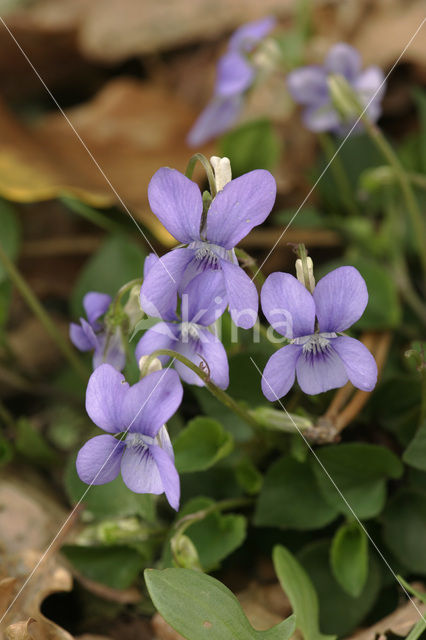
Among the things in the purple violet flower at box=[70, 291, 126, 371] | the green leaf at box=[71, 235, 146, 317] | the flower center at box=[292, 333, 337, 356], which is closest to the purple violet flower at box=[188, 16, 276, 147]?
the green leaf at box=[71, 235, 146, 317]

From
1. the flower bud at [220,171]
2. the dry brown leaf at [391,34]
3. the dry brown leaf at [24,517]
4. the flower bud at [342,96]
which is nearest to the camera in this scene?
the flower bud at [220,171]

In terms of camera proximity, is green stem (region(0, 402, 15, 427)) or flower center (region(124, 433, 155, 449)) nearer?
flower center (region(124, 433, 155, 449))

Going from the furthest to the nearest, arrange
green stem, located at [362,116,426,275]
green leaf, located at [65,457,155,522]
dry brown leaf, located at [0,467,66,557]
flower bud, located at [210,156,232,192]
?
green stem, located at [362,116,426,275]
dry brown leaf, located at [0,467,66,557]
green leaf, located at [65,457,155,522]
flower bud, located at [210,156,232,192]

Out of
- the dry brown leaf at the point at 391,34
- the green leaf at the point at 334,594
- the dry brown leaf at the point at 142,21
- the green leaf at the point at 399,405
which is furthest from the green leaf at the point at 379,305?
the dry brown leaf at the point at 142,21

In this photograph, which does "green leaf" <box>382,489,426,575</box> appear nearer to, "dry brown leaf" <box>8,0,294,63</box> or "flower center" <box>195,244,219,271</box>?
"flower center" <box>195,244,219,271</box>

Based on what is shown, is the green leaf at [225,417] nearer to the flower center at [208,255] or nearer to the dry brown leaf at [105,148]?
the flower center at [208,255]

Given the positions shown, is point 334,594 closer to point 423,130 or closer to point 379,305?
point 379,305

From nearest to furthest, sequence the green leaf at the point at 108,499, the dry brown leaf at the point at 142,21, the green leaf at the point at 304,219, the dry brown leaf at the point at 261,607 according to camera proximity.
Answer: the dry brown leaf at the point at 261,607, the green leaf at the point at 108,499, the green leaf at the point at 304,219, the dry brown leaf at the point at 142,21
